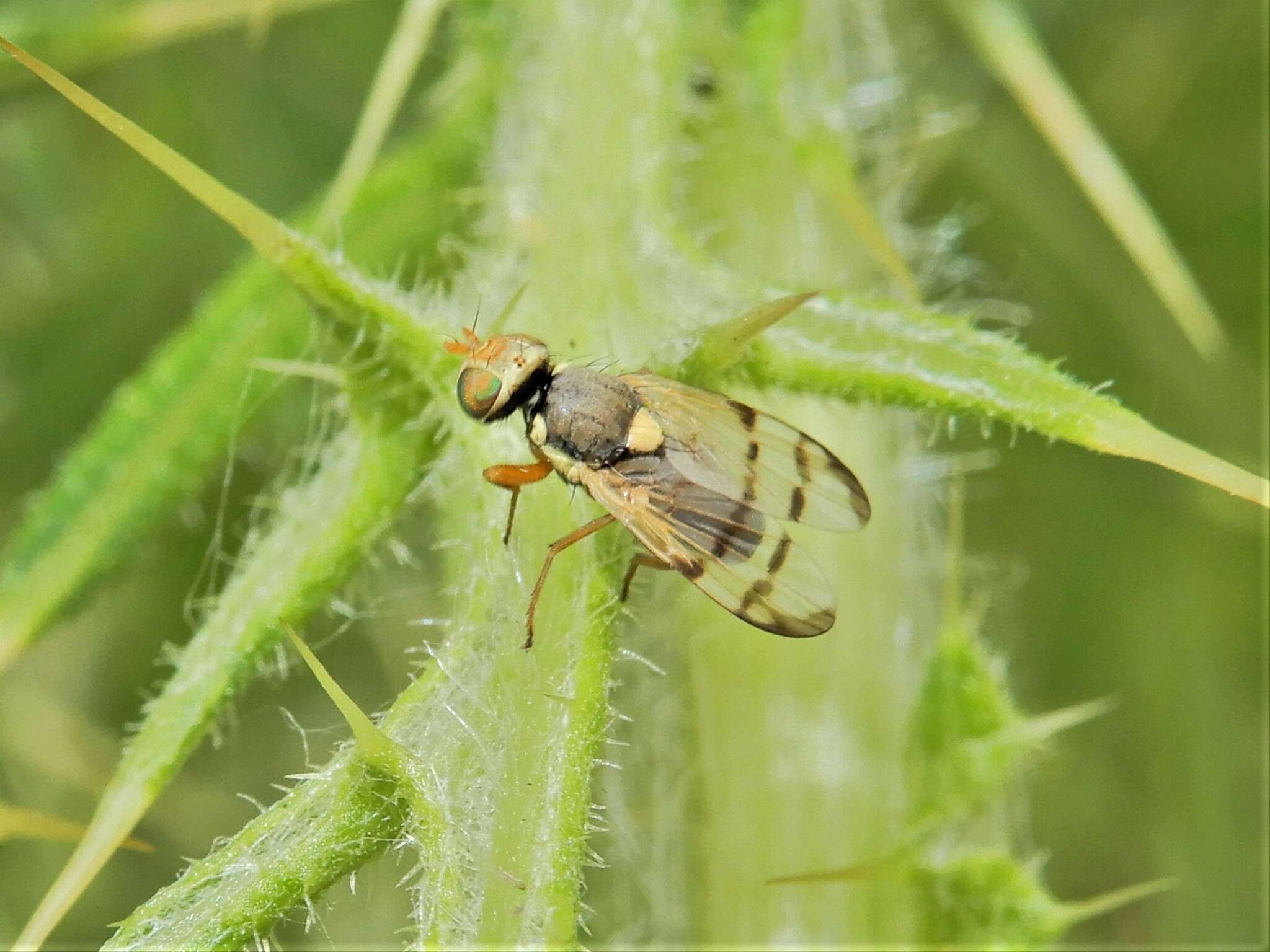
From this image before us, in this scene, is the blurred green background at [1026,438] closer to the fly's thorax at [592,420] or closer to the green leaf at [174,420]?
the green leaf at [174,420]

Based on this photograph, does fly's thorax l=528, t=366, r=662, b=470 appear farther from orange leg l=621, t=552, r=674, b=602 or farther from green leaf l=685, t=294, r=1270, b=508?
green leaf l=685, t=294, r=1270, b=508

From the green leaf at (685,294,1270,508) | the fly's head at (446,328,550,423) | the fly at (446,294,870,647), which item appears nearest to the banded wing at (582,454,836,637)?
the fly at (446,294,870,647)

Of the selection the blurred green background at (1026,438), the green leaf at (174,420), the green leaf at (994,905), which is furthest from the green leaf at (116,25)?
the green leaf at (994,905)

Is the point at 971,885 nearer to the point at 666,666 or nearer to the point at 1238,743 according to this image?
the point at 666,666

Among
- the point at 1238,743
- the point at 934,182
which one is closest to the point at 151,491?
the point at 934,182

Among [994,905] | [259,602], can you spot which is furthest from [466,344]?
[994,905]

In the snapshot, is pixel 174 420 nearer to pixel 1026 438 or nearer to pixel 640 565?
pixel 640 565
